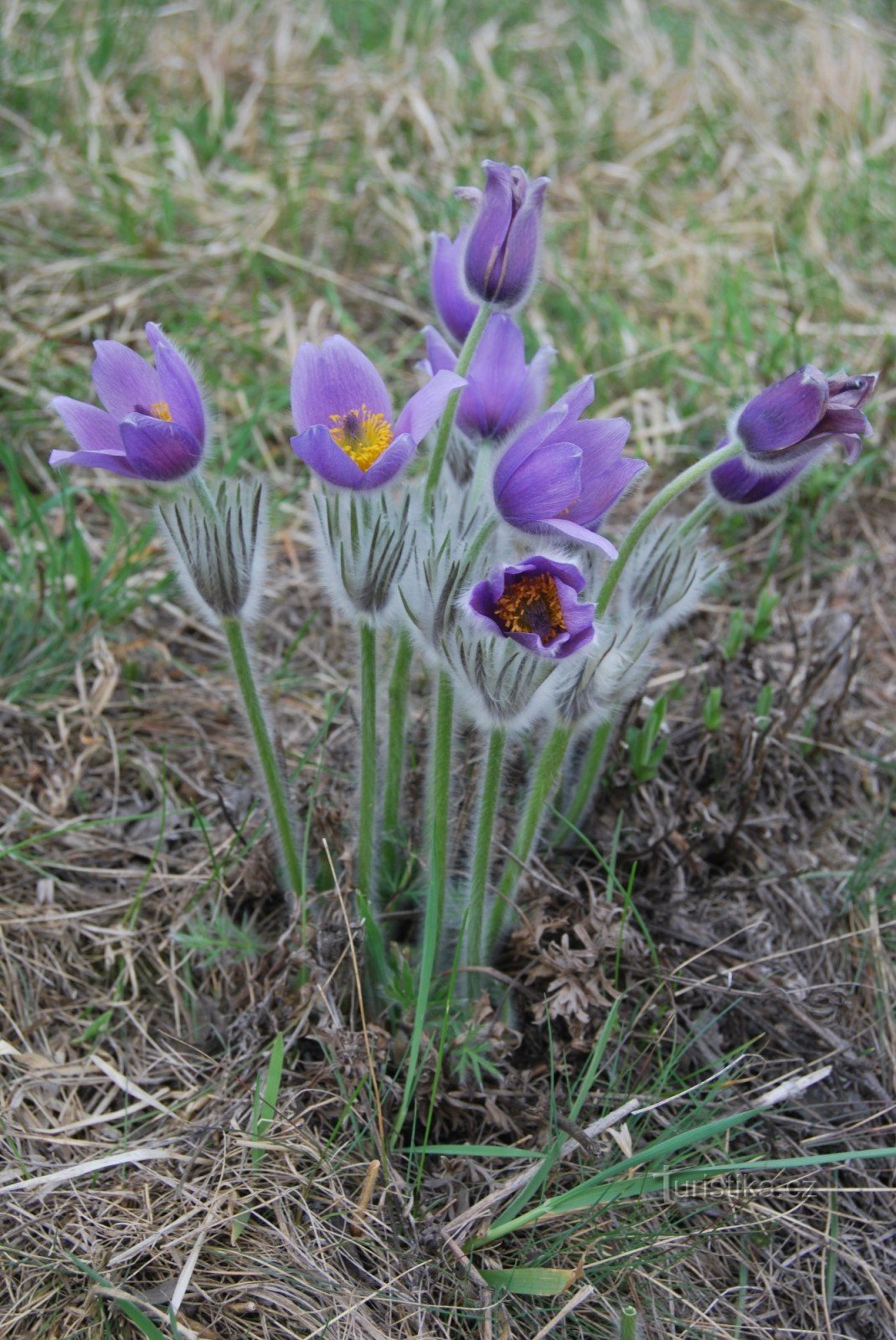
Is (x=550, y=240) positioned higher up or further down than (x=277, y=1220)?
higher up

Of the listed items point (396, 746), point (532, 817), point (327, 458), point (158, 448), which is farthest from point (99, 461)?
point (532, 817)

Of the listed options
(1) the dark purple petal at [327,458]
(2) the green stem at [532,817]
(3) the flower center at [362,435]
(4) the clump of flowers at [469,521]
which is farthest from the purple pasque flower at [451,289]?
(2) the green stem at [532,817]

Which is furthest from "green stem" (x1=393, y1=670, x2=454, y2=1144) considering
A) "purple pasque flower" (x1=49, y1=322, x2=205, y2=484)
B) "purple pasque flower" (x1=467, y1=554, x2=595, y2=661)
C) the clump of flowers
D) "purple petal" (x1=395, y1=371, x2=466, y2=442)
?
"purple pasque flower" (x1=49, y1=322, x2=205, y2=484)

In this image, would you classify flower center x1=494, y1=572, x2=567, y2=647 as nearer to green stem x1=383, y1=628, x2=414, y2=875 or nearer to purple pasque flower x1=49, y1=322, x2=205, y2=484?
green stem x1=383, y1=628, x2=414, y2=875

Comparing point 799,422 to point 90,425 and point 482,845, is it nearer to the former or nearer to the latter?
point 482,845

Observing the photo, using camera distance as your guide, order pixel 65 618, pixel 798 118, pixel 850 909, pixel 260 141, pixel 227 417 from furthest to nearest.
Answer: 1. pixel 798 118
2. pixel 260 141
3. pixel 227 417
4. pixel 65 618
5. pixel 850 909

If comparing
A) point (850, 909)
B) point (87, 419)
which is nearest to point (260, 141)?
point (87, 419)

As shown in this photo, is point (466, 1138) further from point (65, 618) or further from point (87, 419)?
point (65, 618)
